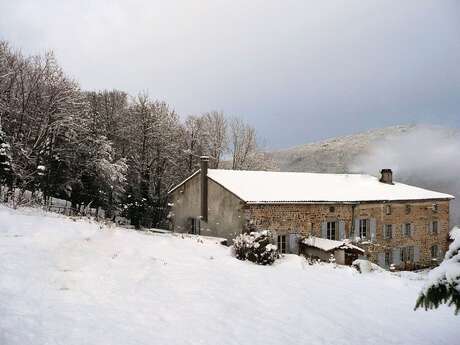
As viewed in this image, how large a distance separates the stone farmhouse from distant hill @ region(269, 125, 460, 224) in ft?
73.5

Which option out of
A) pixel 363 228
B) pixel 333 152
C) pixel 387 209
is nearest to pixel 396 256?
pixel 387 209

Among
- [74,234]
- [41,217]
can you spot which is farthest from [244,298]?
[41,217]

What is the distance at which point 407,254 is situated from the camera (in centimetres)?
2872

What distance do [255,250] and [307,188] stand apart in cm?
1299

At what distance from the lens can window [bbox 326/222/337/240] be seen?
2455cm

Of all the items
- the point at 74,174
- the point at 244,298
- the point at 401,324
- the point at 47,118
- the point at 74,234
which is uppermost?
the point at 47,118

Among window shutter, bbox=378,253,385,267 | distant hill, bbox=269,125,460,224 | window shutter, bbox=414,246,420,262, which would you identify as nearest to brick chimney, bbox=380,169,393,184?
window shutter, bbox=414,246,420,262

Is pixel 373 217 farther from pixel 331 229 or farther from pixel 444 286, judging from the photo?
pixel 444 286

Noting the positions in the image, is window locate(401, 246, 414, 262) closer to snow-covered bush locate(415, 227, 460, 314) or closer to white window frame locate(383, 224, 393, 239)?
white window frame locate(383, 224, 393, 239)

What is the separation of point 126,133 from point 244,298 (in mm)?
27254

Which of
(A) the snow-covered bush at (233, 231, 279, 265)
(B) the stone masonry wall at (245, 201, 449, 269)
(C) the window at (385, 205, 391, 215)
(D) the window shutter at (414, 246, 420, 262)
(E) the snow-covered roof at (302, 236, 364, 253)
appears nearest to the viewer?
(A) the snow-covered bush at (233, 231, 279, 265)

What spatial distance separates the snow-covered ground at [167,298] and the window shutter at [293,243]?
31.2 feet

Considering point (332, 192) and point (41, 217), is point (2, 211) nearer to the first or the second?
point (41, 217)

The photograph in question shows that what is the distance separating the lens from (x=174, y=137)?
1409 inches
